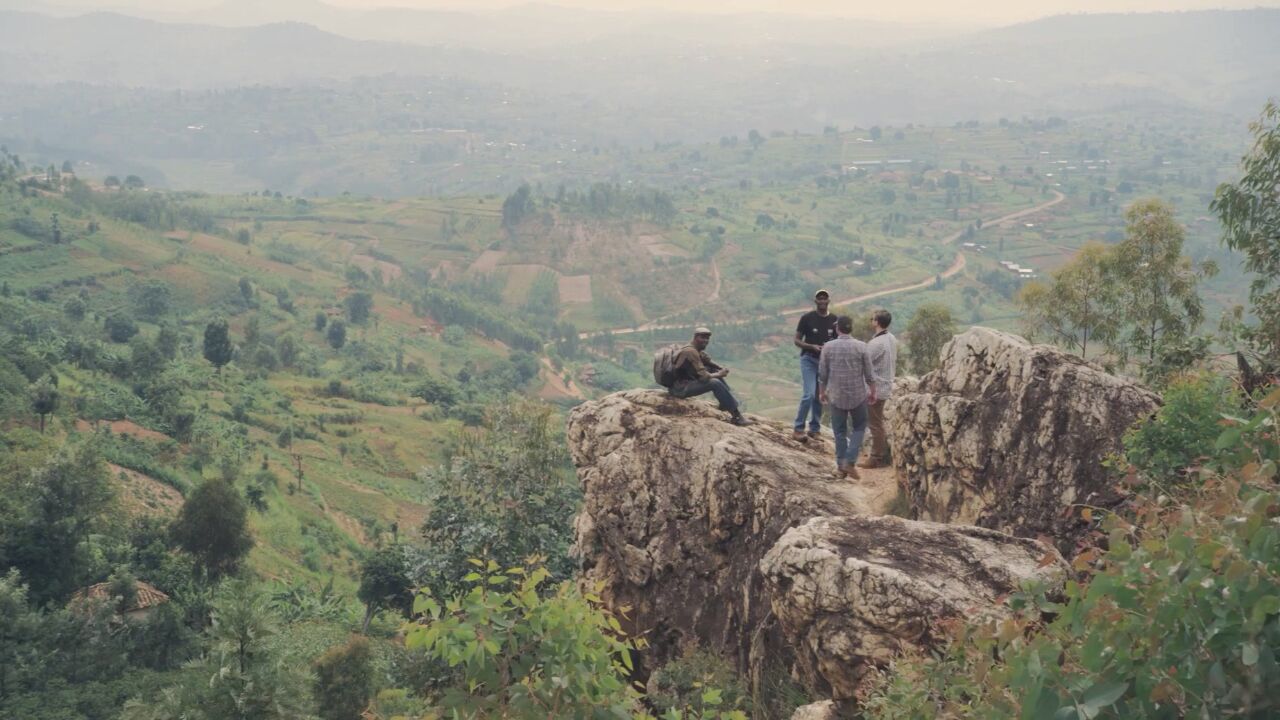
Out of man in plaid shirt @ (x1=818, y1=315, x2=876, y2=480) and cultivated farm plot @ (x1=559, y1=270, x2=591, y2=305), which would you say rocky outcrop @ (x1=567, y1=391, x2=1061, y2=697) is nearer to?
man in plaid shirt @ (x1=818, y1=315, x2=876, y2=480)

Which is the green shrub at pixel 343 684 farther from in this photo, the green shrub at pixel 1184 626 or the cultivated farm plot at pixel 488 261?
the cultivated farm plot at pixel 488 261

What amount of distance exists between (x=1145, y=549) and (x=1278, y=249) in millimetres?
17671

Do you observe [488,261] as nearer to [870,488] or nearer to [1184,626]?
[870,488]

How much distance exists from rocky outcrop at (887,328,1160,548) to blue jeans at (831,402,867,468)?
578 mm

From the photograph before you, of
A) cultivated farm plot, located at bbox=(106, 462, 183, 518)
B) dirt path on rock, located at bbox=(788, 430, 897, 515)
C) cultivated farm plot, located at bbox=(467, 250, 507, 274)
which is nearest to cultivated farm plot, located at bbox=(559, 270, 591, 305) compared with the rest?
cultivated farm plot, located at bbox=(467, 250, 507, 274)

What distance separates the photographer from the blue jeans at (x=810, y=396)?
48.0 feet

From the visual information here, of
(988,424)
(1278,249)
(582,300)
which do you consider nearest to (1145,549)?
(988,424)

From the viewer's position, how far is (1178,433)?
10.5 meters

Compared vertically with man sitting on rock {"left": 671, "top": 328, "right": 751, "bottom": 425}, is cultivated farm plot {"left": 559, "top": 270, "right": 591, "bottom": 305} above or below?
below

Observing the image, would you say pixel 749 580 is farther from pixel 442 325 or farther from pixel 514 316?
pixel 514 316

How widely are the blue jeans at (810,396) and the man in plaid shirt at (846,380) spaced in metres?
1.33

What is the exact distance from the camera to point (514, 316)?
467ft

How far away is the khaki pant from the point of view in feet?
46.9

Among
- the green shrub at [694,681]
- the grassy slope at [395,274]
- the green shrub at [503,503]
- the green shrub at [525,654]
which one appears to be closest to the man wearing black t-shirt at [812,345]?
the green shrub at [694,681]
